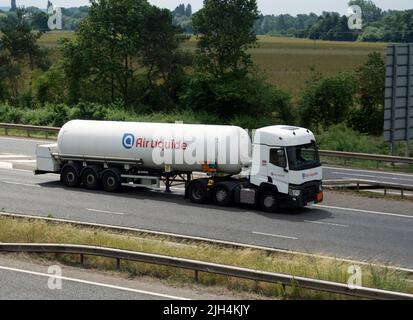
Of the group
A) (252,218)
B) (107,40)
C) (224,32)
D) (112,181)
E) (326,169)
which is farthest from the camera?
(107,40)

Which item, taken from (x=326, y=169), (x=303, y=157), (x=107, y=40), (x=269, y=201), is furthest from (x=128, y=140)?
(x=107, y=40)

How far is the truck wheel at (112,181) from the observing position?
26516mm

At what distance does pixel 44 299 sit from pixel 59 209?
1110cm

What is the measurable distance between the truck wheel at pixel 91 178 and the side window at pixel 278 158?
7.21 metres

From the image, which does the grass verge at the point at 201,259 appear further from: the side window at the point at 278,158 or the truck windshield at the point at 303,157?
the truck windshield at the point at 303,157

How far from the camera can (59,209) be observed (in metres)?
23.4

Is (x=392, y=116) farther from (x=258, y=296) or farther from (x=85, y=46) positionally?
(x=85, y=46)

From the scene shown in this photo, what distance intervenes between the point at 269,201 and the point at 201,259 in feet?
28.2

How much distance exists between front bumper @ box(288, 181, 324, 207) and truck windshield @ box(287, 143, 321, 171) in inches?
23.8

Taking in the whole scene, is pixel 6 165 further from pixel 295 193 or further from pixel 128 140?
pixel 295 193

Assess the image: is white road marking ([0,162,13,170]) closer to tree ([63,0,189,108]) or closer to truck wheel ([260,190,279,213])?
truck wheel ([260,190,279,213])

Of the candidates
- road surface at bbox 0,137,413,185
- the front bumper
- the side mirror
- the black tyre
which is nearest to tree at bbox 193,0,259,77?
road surface at bbox 0,137,413,185

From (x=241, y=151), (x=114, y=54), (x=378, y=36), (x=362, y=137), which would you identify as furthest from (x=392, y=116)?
(x=378, y=36)

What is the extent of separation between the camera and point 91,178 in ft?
89.0
